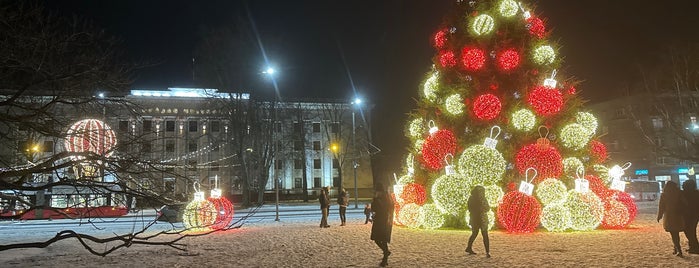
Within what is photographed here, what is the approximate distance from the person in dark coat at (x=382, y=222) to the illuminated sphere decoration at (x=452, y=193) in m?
6.65

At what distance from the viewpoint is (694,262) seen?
11.2m

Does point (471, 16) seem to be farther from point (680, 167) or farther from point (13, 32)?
point (680, 167)

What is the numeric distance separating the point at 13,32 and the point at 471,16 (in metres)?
17.3

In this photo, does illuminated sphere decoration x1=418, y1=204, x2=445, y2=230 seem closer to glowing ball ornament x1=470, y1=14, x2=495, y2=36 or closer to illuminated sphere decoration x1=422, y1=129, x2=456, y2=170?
illuminated sphere decoration x1=422, y1=129, x2=456, y2=170

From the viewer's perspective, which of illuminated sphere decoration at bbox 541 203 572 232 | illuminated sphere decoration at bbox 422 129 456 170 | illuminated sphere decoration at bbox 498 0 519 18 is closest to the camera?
illuminated sphere decoration at bbox 541 203 572 232

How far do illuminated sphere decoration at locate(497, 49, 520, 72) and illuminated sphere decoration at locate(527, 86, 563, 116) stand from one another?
1224mm

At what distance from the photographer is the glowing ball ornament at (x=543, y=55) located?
65.4 ft

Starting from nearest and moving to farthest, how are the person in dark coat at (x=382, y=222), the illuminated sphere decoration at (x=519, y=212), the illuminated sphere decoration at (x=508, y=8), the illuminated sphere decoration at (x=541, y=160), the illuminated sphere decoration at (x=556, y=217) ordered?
the person in dark coat at (x=382, y=222) < the illuminated sphere decoration at (x=519, y=212) < the illuminated sphere decoration at (x=556, y=217) < the illuminated sphere decoration at (x=541, y=160) < the illuminated sphere decoration at (x=508, y=8)

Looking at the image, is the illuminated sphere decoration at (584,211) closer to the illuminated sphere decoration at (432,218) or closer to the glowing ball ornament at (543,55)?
the illuminated sphere decoration at (432,218)

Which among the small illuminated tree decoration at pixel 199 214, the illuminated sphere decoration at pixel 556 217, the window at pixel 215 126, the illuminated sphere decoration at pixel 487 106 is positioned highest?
Answer: the window at pixel 215 126

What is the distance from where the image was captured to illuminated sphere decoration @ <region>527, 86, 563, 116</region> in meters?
19.0

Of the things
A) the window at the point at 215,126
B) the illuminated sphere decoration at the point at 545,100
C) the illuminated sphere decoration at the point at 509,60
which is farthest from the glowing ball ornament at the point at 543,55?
the window at the point at 215,126

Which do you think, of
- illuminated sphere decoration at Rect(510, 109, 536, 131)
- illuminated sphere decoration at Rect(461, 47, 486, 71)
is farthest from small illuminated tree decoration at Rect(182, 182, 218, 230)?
illuminated sphere decoration at Rect(461, 47, 486, 71)

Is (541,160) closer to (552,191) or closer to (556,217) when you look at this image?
(552,191)
